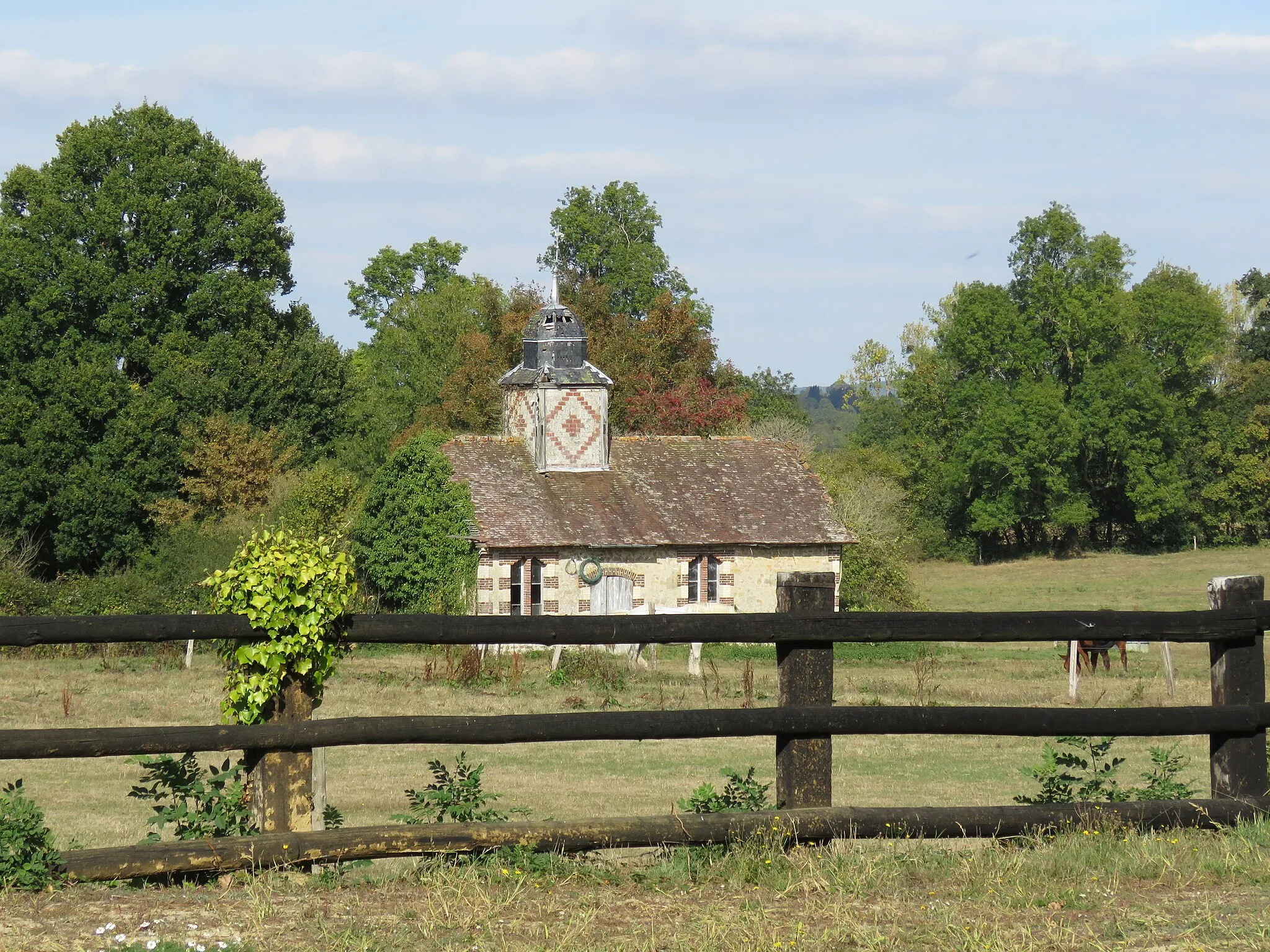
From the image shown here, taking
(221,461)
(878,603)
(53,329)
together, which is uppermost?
(53,329)

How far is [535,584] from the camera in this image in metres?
35.5

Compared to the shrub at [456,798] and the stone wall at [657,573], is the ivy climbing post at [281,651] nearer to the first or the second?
the shrub at [456,798]

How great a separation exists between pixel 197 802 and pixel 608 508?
3031 centimetres

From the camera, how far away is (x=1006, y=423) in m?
63.4

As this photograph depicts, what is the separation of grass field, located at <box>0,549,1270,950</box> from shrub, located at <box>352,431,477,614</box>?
10.3 feet

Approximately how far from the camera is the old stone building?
117ft

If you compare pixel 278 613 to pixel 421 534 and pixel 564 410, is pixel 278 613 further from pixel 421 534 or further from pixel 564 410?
pixel 564 410

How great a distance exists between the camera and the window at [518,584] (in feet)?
116

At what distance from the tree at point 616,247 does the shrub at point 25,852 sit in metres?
64.8

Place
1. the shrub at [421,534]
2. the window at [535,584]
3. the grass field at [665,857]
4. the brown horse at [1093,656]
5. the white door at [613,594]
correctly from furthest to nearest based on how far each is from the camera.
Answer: the white door at [613,594], the window at [535,584], the shrub at [421,534], the brown horse at [1093,656], the grass field at [665,857]

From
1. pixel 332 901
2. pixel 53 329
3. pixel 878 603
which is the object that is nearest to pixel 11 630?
pixel 332 901

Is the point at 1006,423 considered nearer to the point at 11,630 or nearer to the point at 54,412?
→ the point at 54,412

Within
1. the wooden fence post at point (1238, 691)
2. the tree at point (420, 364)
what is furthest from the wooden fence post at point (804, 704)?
the tree at point (420, 364)

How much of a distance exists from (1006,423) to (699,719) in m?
59.1
